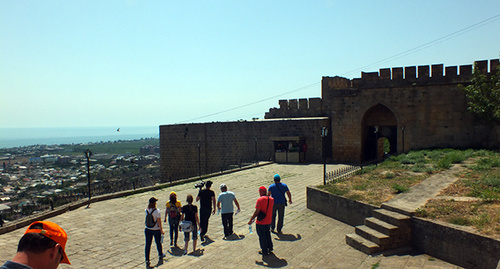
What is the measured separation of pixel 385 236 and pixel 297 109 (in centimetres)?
1896

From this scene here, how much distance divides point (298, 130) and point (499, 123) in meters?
10.9

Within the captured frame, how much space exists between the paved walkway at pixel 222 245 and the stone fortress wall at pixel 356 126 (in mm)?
4819

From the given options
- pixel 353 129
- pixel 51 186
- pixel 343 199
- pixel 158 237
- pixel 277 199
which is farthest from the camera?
pixel 51 186

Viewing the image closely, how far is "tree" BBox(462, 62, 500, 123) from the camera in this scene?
16.4 meters

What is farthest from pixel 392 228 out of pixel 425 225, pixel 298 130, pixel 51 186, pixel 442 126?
pixel 51 186

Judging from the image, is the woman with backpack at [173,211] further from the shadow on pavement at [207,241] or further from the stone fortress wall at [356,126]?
the stone fortress wall at [356,126]

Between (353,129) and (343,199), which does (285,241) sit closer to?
(343,199)

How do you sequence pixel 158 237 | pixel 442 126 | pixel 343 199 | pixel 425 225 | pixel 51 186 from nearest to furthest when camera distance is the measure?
pixel 425 225
pixel 158 237
pixel 343 199
pixel 442 126
pixel 51 186

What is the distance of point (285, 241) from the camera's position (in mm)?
7199

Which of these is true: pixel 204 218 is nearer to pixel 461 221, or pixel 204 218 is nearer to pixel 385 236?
pixel 385 236

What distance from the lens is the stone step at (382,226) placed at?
629 centimetres

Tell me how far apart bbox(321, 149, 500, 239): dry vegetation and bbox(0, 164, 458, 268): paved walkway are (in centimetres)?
88

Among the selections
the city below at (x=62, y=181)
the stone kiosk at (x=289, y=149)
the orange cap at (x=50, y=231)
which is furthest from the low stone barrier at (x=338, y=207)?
the stone kiosk at (x=289, y=149)

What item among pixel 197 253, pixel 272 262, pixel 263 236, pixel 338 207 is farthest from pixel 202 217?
pixel 338 207
